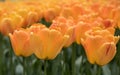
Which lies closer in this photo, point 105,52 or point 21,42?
point 105,52

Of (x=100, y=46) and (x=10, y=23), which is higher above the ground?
(x=100, y=46)

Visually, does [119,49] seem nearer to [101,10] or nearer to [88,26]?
[101,10]

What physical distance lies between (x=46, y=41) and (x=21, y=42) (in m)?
0.15

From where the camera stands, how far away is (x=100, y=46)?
1.49m

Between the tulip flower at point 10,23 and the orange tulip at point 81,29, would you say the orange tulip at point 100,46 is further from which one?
the tulip flower at point 10,23

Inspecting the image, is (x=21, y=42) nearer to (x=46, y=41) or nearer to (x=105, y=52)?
(x=46, y=41)

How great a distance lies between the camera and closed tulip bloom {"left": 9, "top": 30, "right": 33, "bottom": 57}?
5.25 ft

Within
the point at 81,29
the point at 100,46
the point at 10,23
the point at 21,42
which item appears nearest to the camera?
the point at 100,46

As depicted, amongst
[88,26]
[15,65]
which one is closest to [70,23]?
[88,26]

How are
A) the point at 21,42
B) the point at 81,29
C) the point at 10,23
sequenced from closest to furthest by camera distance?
1. the point at 21,42
2. the point at 81,29
3. the point at 10,23

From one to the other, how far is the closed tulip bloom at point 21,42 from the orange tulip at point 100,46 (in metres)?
0.27

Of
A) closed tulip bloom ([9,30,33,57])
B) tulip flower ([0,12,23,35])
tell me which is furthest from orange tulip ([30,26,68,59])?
tulip flower ([0,12,23,35])

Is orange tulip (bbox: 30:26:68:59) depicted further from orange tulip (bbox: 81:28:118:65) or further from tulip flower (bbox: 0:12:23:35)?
tulip flower (bbox: 0:12:23:35)

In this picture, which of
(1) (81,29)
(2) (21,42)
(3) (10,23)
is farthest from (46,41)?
(3) (10,23)
